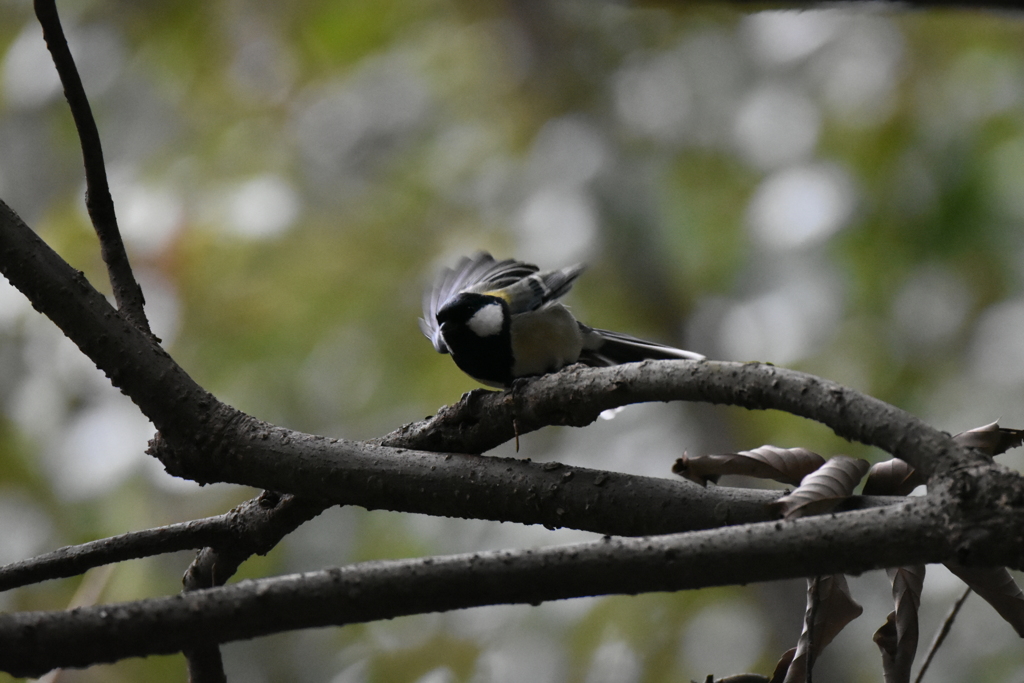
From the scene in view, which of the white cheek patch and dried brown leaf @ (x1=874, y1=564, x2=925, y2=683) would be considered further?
the white cheek patch

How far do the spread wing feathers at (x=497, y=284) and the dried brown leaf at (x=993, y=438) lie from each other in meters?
1.54

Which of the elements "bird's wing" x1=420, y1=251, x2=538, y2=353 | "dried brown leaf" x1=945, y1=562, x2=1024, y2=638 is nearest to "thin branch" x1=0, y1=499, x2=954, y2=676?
"dried brown leaf" x1=945, y1=562, x2=1024, y2=638

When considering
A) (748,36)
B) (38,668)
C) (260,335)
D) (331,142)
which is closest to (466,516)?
(38,668)

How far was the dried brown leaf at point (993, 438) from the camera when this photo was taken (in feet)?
4.03

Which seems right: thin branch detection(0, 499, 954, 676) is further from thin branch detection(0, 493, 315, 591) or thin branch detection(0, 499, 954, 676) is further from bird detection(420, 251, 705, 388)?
bird detection(420, 251, 705, 388)

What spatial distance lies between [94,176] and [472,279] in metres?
1.53

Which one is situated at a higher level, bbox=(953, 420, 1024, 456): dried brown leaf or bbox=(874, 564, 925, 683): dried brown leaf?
bbox=(953, 420, 1024, 456): dried brown leaf

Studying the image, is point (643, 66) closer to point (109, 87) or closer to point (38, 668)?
point (109, 87)

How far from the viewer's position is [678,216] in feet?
14.4

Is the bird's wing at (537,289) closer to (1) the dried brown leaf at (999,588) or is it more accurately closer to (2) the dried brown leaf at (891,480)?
(2) the dried brown leaf at (891,480)

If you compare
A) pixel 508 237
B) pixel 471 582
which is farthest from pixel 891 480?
pixel 508 237

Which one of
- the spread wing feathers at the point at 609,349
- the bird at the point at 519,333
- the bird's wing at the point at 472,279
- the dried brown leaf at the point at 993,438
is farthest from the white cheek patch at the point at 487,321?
the dried brown leaf at the point at 993,438

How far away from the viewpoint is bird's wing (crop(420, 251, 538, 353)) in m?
2.93

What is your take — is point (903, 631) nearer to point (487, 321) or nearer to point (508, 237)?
point (487, 321)
